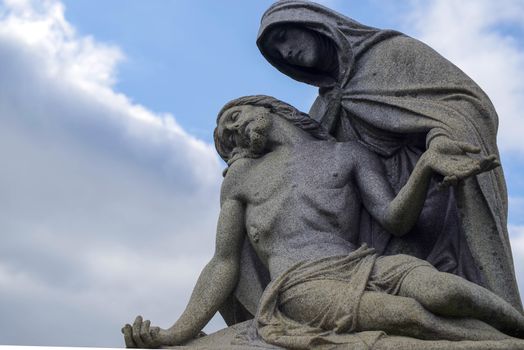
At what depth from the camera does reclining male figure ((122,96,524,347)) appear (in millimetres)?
7797

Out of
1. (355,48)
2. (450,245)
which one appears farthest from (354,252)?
(355,48)

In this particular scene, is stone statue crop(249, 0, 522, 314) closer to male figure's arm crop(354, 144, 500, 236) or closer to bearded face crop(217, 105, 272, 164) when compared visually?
male figure's arm crop(354, 144, 500, 236)

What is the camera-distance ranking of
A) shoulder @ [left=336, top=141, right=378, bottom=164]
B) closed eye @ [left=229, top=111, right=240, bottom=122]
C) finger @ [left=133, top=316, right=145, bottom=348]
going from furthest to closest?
closed eye @ [left=229, top=111, right=240, bottom=122], shoulder @ [left=336, top=141, right=378, bottom=164], finger @ [left=133, top=316, right=145, bottom=348]

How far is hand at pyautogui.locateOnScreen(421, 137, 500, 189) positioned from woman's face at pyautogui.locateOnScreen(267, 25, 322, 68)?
192 centimetres

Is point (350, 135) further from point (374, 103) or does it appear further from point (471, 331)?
point (471, 331)

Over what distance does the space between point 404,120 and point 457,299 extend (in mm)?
2086

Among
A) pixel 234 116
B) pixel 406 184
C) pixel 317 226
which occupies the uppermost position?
pixel 234 116

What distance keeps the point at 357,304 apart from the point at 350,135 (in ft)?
7.51

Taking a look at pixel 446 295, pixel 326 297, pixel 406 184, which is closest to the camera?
pixel 446 295

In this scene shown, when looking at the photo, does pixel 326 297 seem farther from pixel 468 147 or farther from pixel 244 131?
pixel 244 131

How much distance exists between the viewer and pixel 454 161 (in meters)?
8.37

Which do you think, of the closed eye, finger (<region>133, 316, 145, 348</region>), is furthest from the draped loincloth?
the closed eye

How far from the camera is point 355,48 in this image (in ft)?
32.7

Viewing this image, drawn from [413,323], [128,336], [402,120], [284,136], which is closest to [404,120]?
[402,120]
